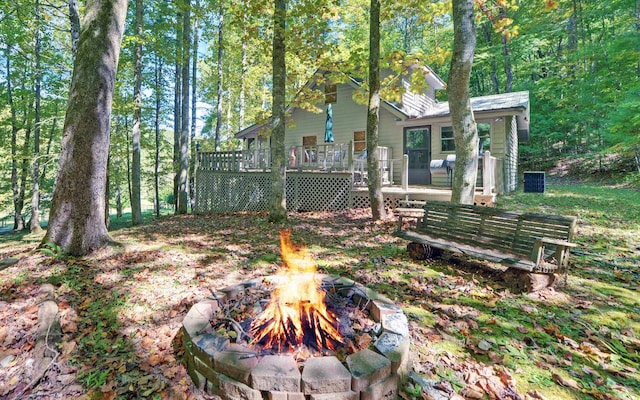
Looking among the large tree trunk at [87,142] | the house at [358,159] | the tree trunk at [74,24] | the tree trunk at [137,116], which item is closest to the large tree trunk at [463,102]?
the house at [358,159]

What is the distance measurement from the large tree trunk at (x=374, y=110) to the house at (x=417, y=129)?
339cm

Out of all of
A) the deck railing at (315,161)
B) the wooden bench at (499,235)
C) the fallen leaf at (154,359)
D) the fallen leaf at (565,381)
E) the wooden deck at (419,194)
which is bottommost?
the fallen leaf at (565,381)

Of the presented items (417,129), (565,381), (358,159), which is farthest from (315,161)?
(565,381)

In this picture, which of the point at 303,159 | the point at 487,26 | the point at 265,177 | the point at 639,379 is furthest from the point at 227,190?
the point at 487,26

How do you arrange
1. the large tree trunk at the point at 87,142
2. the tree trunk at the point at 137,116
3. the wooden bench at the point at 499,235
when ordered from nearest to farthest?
the wooden bench at the point at 499,235 → the large tree trunk at the point at 87,142 → the tree trunk at the point at 137,116

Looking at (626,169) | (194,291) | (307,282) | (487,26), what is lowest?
(194,291)

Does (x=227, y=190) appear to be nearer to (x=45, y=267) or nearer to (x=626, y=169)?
(x=45, y=267)

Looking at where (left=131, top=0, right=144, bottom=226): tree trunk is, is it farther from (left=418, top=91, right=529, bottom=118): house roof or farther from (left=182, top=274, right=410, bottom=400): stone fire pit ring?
(left=418, top=91, right=529, bottom=118): house roof

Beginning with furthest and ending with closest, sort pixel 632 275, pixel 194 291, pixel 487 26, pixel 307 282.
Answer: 1. pixel 487 26
2. pixel 632 275
3. pixel 194 291
4. pixel 307 282

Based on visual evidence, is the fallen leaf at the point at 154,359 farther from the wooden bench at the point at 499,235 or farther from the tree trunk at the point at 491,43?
the tree trunk at the point at 491,43

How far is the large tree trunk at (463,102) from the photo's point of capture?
20.7 feet

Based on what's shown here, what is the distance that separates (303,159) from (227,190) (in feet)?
12.4

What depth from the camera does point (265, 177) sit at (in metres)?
12.8

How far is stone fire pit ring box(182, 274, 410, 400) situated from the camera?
6.95 feet
